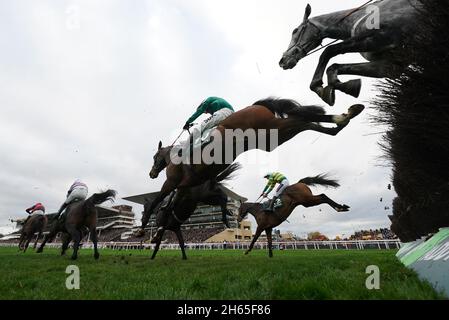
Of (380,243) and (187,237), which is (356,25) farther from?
(187,237)

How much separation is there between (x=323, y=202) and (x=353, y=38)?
4794 millimetres

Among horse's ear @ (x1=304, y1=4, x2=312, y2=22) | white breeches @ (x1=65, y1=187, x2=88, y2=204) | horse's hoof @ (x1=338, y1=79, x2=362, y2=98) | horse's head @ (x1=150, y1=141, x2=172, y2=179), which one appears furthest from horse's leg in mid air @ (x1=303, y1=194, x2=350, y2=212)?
white breeches @ (x1=65, y1=187, x2=88, y2=204)

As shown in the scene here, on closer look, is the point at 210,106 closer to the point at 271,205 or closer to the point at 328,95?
the point at 328,95

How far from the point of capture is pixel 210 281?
→ 3.43 meters

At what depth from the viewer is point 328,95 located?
4.56 meters

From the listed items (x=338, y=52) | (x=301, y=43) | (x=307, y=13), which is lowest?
(x=338, y=52)

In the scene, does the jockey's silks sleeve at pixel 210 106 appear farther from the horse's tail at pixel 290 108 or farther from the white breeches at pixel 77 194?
the white breeches at pixel 77 194

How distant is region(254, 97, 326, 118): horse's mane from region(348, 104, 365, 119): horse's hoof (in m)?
0.41

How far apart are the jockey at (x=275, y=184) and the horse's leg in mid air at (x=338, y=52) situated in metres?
5.26

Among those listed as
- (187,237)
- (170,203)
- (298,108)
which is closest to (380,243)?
(170,203)

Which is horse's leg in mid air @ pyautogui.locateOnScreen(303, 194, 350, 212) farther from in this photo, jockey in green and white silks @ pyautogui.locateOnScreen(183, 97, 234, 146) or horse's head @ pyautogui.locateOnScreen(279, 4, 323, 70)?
horse's head @ pyautogui.locateOnScreen(279, 4, 323, 70)

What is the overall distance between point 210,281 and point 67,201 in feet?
24.2

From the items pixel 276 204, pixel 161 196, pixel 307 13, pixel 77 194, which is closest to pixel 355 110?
pixel 307 13

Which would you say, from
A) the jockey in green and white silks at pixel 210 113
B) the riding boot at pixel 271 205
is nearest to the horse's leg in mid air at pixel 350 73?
the jockey in green and white silks at pixel 210 113
